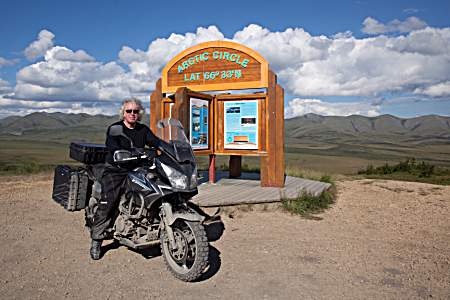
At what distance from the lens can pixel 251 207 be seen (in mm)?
7203

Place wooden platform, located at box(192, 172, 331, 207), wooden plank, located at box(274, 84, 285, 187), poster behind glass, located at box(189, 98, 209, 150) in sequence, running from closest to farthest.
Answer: wooden platform, located at box(192, 172, 331, 207), wooden plank, located at box(274, 84, 285, 187), poster behind glass, located at box(189, 98, 209, 150)

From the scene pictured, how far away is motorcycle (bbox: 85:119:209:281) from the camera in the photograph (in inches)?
143

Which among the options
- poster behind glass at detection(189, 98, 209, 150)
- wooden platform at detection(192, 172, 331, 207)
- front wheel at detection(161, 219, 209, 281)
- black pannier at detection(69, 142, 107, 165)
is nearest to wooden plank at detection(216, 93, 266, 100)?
poster behind glass at detection(189, 98, 209, 150)

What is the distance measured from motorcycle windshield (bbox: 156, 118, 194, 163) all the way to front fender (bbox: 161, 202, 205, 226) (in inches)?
20.6

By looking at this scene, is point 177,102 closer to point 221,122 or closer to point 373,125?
point 221,122

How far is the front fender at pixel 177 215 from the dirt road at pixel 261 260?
0.68 meters

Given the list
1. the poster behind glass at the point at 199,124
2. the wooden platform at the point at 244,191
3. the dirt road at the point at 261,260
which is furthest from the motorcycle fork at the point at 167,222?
the poster behind glass at the point at 199,124

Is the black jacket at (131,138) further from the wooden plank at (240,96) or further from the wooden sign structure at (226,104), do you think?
the wooden plank at (240,96)

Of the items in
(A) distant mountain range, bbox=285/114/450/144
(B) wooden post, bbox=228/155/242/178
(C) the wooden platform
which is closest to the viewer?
(C) the wooden platform

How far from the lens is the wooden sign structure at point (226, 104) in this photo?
903 cm

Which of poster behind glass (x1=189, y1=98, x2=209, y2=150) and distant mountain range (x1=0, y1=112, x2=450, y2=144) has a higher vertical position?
distant mountain range (x1=0, y1=112, x2=450, y2=144)

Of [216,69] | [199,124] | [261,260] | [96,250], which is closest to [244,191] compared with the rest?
[199,124]

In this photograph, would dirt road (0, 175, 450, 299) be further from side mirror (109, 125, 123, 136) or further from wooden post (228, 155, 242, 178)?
wooden post (228, 155, 242, 178)

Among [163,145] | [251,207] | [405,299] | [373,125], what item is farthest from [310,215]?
[373,125]
